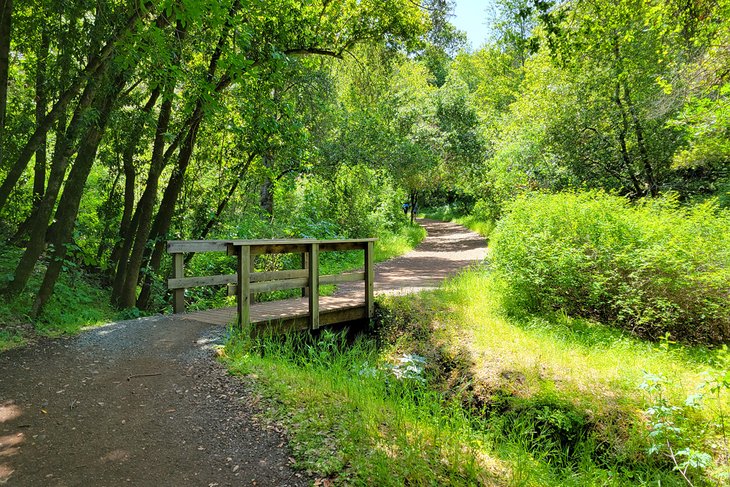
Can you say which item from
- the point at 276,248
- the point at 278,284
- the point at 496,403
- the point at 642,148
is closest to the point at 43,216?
the point at 276,248

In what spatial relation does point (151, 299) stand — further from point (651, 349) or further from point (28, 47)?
point (651, 349)

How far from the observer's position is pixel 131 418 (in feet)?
12.1

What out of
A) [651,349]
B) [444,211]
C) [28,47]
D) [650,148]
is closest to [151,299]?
[28,47]

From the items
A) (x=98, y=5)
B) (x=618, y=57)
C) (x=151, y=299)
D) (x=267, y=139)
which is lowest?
(x=151, y=299)

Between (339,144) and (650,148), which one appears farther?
(339,144)

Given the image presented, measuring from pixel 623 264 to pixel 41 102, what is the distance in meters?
11.4

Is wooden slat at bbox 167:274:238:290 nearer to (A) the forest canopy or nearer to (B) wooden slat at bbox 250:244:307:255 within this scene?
(B) wooden slat at bbox 250:244:307:255

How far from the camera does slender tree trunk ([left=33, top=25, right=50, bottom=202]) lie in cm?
786

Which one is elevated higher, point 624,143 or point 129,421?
point 624,143

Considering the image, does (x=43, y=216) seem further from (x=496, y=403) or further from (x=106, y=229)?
(x=496, y=403)

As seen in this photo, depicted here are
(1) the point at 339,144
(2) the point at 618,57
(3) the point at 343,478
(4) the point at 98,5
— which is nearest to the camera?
(3) the point at 343,478

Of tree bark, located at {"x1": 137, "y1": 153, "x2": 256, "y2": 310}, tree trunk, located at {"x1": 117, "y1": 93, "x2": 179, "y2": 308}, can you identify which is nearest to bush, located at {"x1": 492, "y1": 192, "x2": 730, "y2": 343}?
tree trunk, located at {"x1": 117, "y1": 93, "x2": 179, "y2": 308}

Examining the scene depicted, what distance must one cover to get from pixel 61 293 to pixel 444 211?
3804cm

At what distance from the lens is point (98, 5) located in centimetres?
578
